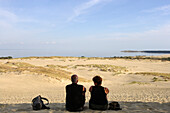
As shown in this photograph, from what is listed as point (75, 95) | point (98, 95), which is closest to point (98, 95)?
point (98, 95)

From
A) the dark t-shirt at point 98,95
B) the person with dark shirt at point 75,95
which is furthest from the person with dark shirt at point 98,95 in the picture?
the person with dark shirt at point 75,95

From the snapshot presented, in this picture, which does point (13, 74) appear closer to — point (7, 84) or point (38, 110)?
point (7, 84)

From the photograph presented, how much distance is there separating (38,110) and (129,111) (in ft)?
11.3

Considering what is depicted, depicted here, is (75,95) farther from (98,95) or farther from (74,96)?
(98,95)

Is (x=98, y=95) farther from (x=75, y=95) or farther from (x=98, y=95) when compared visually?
(x=75, y=95)

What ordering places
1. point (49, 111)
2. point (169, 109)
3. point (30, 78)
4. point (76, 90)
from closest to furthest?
point (76, 90)
point (49, 111)
point (169, 109)
point (30, 78)

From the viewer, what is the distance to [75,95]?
6.20 m

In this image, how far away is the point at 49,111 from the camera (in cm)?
659

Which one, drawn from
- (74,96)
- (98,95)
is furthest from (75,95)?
(98,95)

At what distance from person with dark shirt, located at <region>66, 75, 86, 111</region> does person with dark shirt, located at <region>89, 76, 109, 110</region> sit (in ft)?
1.24

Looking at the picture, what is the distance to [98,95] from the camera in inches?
247

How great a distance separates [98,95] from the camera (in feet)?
20.6

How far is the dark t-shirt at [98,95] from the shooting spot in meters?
6.20

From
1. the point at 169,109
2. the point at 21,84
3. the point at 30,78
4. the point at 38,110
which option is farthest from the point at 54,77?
the point at 169,109
